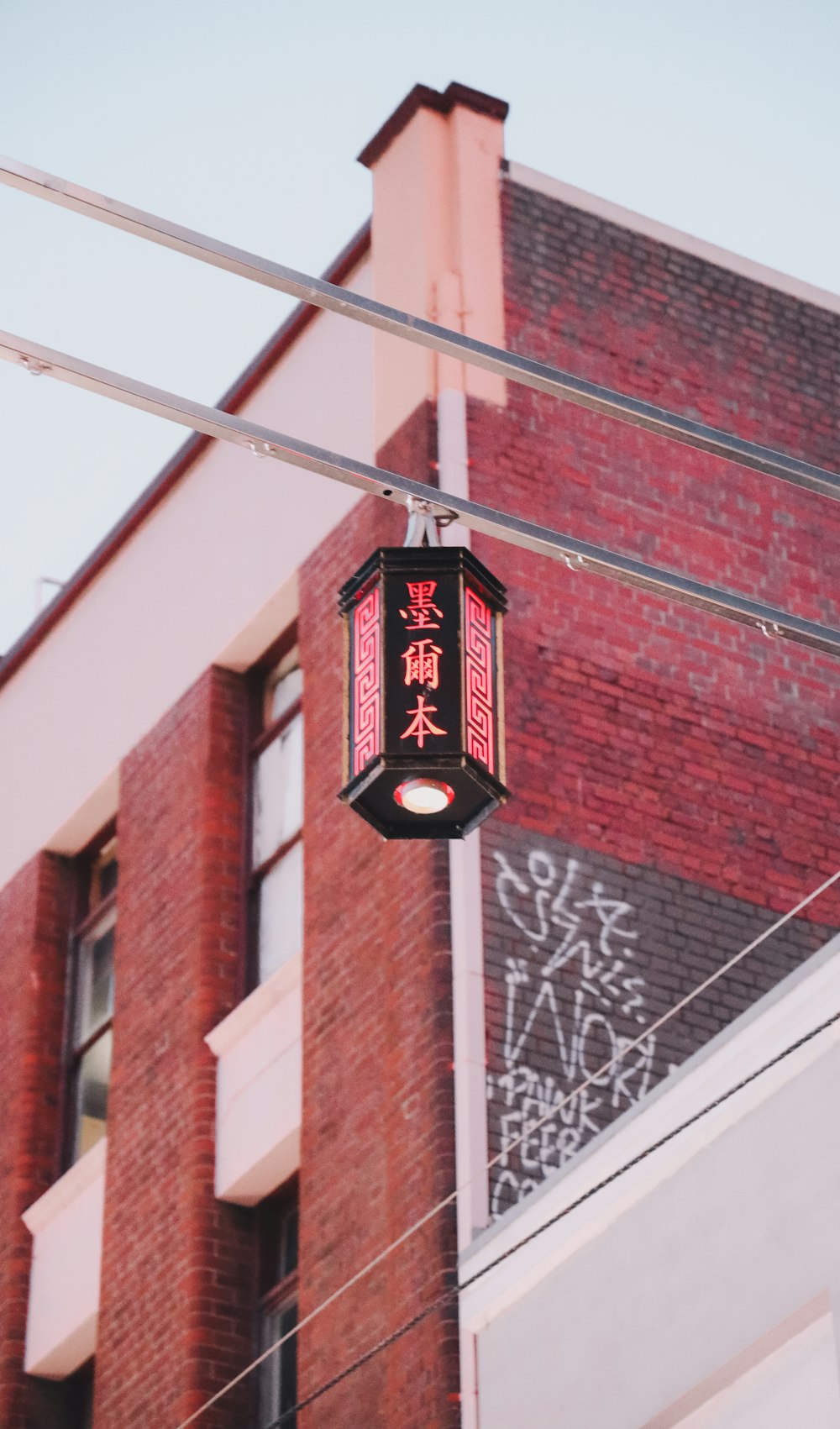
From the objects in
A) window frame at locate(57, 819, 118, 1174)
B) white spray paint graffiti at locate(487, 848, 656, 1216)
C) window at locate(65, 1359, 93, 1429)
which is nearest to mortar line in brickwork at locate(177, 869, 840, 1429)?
white spray paint graffiti at locate(487, 848, 656, 1216)

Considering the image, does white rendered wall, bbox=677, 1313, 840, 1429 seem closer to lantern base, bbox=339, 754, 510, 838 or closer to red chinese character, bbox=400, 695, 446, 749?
lantern base, bbox=339, 754, 510, 838

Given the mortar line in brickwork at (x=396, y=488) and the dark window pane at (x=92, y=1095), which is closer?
the mortar line in brickwork at (x=396, y=488)

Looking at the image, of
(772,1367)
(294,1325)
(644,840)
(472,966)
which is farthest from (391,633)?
(294,1325)

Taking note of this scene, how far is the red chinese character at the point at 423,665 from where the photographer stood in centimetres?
836

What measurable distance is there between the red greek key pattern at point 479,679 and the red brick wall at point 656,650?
436cm

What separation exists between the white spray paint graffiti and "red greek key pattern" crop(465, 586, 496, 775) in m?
4.16

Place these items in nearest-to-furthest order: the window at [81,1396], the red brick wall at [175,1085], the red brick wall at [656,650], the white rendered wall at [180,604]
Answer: the red brick wall at [656,650] < the red brick wall at [175,1085] < the window at [81,1396] < the white rendered wall at [180,604]

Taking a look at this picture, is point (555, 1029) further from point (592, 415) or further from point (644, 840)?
point (592, 415)

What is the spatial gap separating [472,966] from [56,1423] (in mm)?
5082

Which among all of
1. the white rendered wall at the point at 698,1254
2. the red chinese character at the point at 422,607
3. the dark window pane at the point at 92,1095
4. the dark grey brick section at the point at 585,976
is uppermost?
the dark window pane at the point at 92,1095

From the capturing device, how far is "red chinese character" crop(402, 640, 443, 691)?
8.36 meters

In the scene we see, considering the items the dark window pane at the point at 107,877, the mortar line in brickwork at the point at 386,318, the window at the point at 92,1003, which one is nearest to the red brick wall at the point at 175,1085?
the window at the point at 92,1003

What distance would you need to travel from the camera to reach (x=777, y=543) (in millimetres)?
15648

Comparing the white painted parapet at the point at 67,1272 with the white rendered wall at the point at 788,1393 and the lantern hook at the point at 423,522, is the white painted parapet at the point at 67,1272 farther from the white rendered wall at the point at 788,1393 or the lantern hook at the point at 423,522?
the lantern hook at the point at 423,522
